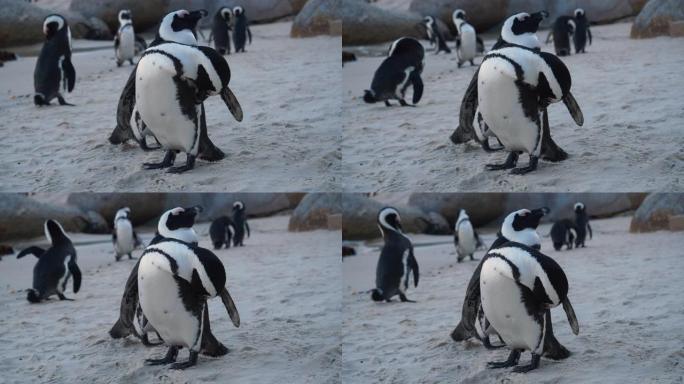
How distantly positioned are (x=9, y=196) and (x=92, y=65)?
2.84 feet

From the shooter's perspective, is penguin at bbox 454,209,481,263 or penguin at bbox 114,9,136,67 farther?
penguin at bbox 114,9,136,67

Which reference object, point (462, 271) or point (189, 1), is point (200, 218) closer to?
point (189, 1)

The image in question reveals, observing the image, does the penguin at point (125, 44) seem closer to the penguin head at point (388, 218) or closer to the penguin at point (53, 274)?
the penguin at point (53, 274)

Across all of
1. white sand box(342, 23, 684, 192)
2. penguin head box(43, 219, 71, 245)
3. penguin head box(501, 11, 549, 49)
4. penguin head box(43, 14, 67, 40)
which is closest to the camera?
penguin head box(501, 11, 549, 49)

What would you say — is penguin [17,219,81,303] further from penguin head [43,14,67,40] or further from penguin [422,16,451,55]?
penguin [422,16,451,55]

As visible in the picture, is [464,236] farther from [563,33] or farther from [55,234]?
[55,234]

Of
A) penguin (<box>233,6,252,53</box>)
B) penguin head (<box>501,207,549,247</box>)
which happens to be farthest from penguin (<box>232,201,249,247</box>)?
penguin head (<box>501,207,549,247</box>)

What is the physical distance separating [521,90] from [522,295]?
0.62 meters

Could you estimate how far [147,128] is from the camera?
335 centimetres

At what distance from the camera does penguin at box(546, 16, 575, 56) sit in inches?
210

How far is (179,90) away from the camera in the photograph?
3.18 meters

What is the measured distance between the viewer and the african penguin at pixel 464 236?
4.60 meters

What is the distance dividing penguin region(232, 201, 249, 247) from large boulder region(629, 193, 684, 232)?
Answer: 1.51m

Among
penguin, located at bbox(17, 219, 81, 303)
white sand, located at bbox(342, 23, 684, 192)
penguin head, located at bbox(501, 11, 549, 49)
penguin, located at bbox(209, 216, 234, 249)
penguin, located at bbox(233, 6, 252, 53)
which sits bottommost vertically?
penguin, located at bbox(209, 216, 234, 249)
